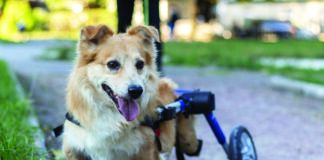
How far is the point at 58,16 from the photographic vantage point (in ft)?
129

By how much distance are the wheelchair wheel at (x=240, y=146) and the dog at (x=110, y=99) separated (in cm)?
85

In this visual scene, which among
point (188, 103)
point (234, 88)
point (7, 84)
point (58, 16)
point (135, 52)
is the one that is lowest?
point (58, 16)

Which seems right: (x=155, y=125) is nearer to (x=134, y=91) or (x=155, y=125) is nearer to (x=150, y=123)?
(x=150, y=123)

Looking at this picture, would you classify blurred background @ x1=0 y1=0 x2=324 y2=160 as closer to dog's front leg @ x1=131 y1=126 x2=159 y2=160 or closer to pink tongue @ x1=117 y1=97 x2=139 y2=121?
pink tongue @ x1=117 y1=97 x2=139 y2=121

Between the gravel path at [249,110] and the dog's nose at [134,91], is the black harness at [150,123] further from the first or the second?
the gravel path at [249,110]

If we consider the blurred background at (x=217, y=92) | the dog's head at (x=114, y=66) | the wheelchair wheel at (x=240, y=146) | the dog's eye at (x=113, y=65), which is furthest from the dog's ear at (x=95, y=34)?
the wheelchair wheel at (x=240, y=146)

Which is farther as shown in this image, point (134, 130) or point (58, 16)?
point (58, 16)

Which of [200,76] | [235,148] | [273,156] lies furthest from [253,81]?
[235,148]

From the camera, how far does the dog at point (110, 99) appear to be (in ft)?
13.4

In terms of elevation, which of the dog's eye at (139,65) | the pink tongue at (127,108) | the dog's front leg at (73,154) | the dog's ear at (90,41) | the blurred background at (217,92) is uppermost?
the dog's ear at (90,41)

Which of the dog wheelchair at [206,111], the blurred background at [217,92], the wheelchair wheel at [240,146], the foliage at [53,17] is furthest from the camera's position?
the foliage at [53,17]

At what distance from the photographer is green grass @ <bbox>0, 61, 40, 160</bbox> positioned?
4.81 m

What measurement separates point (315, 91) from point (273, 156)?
513 cm

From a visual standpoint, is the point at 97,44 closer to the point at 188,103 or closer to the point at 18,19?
the point at 188,103
